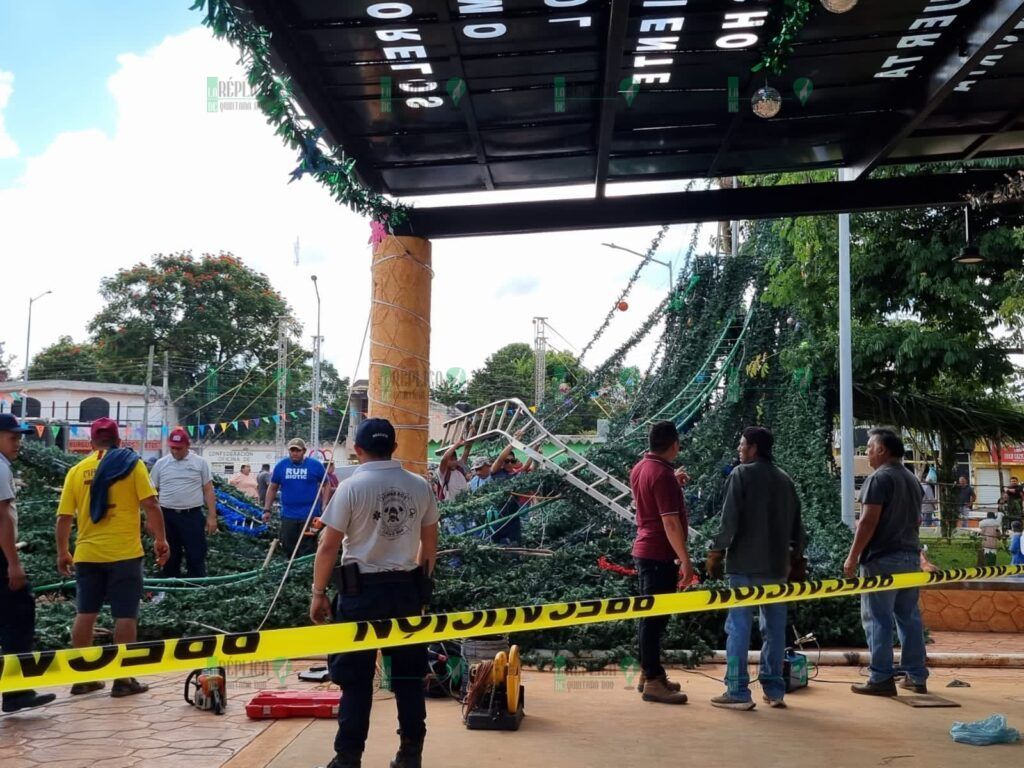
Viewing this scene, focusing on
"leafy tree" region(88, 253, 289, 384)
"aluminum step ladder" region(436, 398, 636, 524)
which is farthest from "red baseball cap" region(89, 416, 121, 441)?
"leafy tree" region(88, 253, 289, 384)

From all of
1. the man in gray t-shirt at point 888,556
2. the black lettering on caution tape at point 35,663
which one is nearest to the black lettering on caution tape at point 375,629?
the black lettering on caution tape at point 35,663

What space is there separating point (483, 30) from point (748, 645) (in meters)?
4.04

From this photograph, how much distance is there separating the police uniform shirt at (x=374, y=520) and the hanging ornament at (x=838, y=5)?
3.28 meters

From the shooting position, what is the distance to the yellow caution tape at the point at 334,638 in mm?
3184

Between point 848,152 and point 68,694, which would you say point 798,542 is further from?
point 68,694

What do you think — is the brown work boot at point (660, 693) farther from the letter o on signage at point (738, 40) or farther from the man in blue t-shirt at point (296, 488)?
the man in blue t-shirt at point (296, 488)

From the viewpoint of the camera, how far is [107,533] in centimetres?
590

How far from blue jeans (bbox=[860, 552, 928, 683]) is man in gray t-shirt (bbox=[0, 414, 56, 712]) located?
5.23 m

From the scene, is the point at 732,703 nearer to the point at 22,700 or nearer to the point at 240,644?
the point at 240,644

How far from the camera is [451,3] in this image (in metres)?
5.02

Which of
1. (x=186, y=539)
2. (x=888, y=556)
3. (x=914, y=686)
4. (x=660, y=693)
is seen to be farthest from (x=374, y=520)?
(x=186, y=539)

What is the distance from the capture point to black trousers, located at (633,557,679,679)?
233 inches

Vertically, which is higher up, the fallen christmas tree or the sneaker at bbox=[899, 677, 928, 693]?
the fallen christmas tree

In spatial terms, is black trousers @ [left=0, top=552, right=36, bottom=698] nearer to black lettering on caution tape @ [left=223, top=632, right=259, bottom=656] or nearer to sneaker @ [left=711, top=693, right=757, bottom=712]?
black lettering on caution tape @ [left=223, top=632, right=259, bottom=656]
